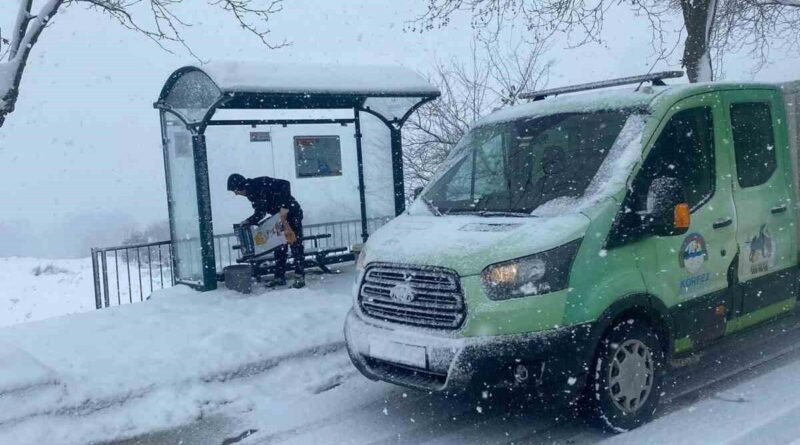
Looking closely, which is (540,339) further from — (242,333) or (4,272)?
(4,272)

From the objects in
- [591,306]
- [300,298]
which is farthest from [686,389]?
[300,298]

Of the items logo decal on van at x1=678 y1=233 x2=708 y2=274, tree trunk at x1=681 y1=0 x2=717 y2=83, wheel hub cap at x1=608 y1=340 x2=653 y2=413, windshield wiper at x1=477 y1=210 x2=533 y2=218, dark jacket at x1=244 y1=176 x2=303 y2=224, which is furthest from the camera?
tree trunk at x1=681 y1=0 x2=717 y2=83

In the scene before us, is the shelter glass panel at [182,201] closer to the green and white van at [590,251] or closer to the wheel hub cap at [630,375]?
the green and white van at [590,251]

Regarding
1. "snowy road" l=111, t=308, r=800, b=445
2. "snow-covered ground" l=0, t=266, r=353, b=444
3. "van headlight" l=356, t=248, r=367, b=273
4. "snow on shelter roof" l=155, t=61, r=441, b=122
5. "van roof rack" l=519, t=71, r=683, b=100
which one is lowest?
"snowy road" l=111, t=308, r=800, b=445

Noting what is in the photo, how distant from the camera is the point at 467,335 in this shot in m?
4.38

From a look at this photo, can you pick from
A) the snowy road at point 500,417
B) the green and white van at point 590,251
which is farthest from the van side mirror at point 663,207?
the snowy road at point 500,417

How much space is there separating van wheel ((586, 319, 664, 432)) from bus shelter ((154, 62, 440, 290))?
603cm

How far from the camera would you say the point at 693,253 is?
511cm

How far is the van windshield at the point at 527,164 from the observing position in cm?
506

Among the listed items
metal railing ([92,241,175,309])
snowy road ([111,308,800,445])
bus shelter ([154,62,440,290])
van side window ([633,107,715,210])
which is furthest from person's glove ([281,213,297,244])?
van side window ([633,107,715,210])

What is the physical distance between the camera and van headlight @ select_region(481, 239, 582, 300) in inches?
173

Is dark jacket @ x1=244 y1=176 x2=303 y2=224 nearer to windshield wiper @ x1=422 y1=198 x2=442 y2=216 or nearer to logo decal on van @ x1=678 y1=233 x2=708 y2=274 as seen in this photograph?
windshield wiper @ x1=422 y1=198 x2=442 y2=216

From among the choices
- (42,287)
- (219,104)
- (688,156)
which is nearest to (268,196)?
(219,104)

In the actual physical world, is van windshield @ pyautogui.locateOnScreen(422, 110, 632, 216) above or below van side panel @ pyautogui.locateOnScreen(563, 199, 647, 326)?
above
